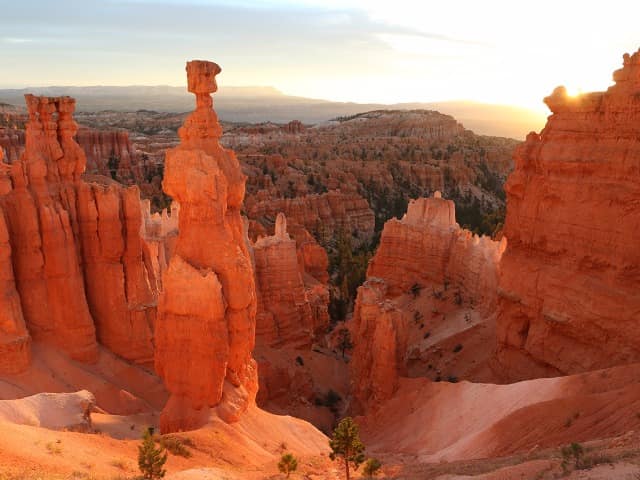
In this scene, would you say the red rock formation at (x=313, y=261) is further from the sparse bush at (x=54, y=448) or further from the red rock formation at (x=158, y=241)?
the sparse bush at (x=54, y=448)

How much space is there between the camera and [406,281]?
97.2 feet

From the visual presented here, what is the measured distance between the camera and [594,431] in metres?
11.6

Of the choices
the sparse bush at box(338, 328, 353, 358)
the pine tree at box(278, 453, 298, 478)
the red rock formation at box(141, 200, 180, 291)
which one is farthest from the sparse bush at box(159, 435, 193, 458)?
the sparse bush at box(338, 328, 353, 358)

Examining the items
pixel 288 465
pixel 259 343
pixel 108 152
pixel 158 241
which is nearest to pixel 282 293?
pixel 259 343

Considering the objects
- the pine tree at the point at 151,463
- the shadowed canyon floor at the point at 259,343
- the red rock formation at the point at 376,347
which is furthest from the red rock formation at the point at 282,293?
the pine tree at the point at 151,463

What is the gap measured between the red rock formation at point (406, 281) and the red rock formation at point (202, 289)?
649cm

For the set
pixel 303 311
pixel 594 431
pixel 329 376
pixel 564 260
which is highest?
pixel 564 260

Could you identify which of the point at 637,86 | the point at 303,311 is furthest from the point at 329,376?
the point at 637,86

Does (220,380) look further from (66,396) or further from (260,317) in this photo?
(260,317)

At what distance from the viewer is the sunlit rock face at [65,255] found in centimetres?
1502

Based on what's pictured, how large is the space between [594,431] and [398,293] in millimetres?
18234

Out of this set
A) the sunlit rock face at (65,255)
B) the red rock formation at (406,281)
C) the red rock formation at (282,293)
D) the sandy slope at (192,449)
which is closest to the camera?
→ the sandy slope at (192,449)

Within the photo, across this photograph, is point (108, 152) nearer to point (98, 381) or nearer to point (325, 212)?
point (325, 212)

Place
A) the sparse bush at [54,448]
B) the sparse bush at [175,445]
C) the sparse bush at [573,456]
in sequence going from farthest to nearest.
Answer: the sparse bush at [175,445], the sparse bush at [54,448], the sparse bush at [573,456]
